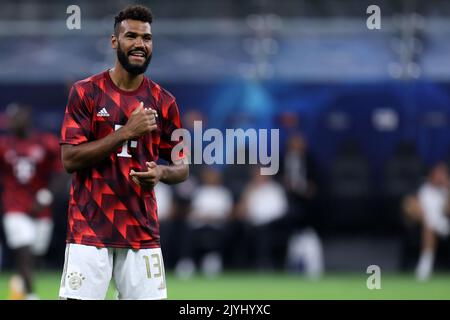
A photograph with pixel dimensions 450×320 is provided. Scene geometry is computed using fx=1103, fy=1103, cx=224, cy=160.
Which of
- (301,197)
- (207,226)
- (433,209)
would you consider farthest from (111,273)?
(433,209)

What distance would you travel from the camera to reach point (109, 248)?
6.44m

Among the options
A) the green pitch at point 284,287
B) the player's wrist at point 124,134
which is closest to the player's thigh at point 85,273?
the player's wrist at point 124,134

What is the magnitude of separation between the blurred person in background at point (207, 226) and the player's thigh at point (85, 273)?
10.6 m

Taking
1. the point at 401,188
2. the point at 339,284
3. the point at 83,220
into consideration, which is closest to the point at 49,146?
the point at 339,284

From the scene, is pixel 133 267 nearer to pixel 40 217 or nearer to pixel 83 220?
pixel 83 220

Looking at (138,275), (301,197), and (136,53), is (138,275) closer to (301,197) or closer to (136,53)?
(136,53)

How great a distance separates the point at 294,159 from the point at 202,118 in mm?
1635

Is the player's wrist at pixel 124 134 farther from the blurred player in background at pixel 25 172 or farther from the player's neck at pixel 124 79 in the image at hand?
the blurred player in background at pixel 25 172

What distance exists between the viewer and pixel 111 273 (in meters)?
6.48

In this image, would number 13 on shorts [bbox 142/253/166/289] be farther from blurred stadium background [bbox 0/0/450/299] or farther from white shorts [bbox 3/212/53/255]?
blurred stadium background [bbox 0/0/450/299]

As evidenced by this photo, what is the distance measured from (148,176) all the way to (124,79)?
2.11ft

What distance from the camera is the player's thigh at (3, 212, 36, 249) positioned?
11941 mm

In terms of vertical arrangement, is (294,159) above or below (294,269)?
above

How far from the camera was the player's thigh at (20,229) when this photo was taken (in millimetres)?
11941
